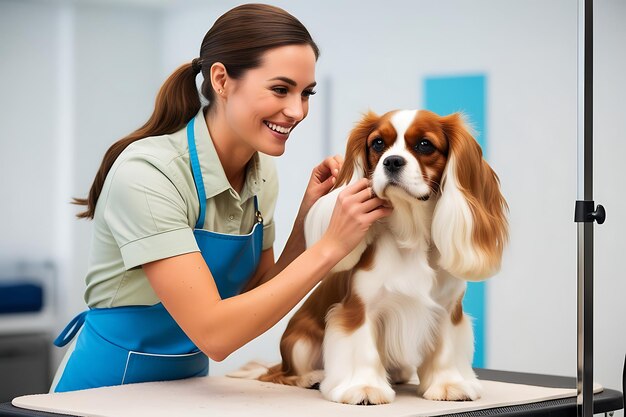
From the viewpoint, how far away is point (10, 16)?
441 cm

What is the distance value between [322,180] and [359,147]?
306 mm

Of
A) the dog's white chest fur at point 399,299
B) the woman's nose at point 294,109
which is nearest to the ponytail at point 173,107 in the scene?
the woman's nose at point 294,109

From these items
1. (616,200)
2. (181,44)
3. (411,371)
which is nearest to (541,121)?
(616,200)

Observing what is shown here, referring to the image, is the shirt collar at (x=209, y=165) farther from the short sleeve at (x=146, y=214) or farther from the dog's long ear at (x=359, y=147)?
the dog's long ear at (x=359, y=147)

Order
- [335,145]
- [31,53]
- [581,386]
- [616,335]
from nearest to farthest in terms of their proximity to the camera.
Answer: [581,386]
[616,335]
[335,145]
[31,53]

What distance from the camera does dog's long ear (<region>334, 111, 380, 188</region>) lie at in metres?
1.56

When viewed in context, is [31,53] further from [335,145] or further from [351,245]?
[351,245]

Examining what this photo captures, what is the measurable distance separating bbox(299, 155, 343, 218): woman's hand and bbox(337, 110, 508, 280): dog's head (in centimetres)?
29

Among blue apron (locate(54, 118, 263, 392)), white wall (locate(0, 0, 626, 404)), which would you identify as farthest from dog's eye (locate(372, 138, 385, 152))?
white wall (locate(0, 0, 626, 404))

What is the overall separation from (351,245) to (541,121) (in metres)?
2.43

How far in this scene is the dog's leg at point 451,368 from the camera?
156 centimetres

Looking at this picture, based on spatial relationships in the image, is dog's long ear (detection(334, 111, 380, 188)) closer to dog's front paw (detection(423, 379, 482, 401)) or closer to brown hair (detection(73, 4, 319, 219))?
brown hair (detection(73, 4, 319, 219))

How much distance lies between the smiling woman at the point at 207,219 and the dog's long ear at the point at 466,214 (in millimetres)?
110

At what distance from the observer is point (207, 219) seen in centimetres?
175
